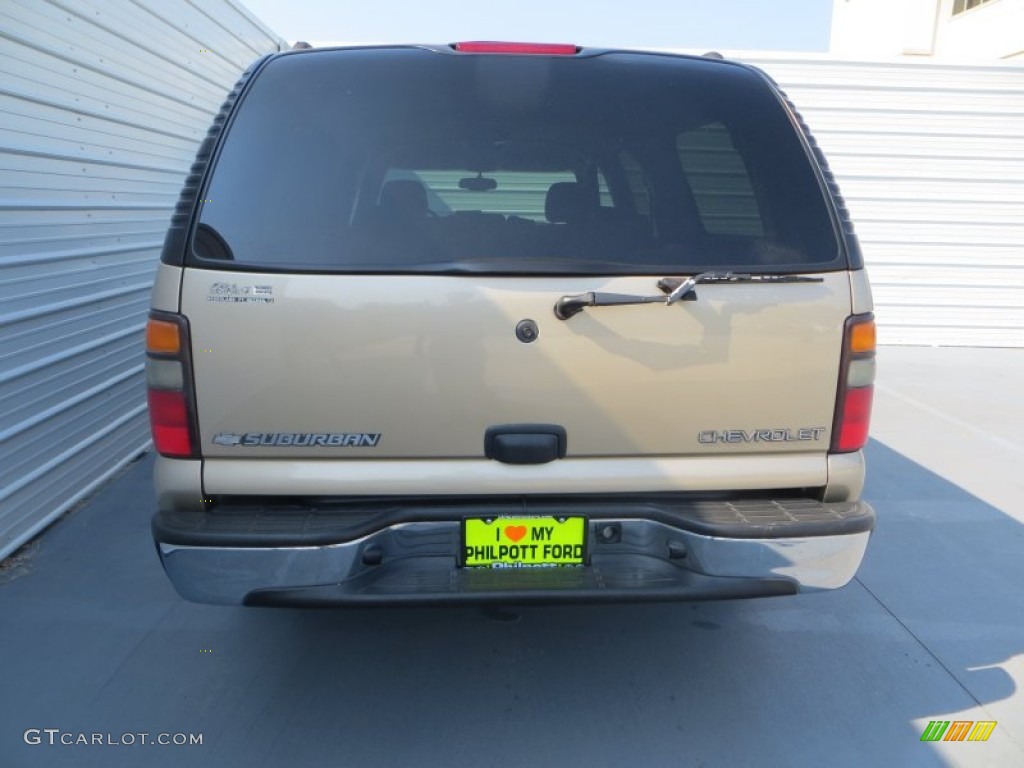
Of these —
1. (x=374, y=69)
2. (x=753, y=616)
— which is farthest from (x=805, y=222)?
(x=753, y=616)

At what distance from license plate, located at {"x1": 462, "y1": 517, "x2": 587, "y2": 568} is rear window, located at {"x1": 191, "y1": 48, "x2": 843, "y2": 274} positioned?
2.29ft

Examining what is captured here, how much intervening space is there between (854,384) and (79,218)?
375 centimetres

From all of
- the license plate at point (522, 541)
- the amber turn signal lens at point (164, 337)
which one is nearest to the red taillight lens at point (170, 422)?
the amber turn signal lens at point (164, 337)

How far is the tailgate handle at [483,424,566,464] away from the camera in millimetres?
2277

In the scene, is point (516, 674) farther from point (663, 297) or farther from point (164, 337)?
point (164, 337)

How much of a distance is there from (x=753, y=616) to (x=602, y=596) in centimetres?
121

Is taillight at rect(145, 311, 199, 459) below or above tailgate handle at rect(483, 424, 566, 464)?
above

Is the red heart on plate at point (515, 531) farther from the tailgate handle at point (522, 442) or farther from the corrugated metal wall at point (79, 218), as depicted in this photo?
the corrugated metal wall at point (79, 218)

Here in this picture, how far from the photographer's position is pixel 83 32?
13.4ft

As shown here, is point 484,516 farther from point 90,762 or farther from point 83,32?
point 83,32

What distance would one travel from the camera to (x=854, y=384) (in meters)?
2.35

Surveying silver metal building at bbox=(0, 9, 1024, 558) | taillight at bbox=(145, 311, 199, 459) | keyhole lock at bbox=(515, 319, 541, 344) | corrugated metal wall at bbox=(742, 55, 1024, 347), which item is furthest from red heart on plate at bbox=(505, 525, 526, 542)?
corrugated metal wall at bbox=(742, 55, 1024, 347)

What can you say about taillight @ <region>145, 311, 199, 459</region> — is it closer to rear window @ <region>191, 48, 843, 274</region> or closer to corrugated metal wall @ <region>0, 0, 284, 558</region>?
rear window @ <region>191, 48, 843, 274</region>

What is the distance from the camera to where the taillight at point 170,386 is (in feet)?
7.16
